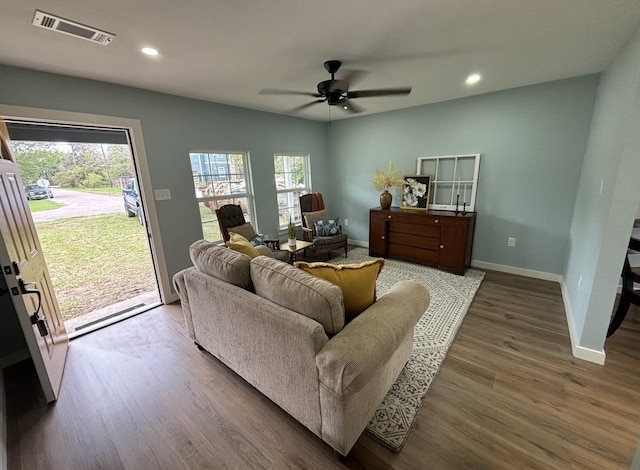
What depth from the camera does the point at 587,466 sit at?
4.13ft

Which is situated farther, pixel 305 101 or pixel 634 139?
pixel 305 101

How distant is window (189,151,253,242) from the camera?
3.45 metres

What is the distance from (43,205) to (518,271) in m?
8.29

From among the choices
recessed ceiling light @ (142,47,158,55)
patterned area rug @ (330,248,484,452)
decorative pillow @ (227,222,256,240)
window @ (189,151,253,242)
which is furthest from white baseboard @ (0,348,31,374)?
patterned area rug @ (330,248,484,452)

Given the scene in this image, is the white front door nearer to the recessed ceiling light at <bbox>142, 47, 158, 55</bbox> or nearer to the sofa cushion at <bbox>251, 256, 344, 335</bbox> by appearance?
the recessed ceiling light at <bbox>142, 47, 158, 55</bbox>

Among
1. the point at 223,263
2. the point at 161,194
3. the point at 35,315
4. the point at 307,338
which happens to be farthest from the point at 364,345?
the point at 161,194

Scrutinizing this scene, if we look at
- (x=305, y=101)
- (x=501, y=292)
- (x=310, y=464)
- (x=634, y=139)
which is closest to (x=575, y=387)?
(x=501, y=292)

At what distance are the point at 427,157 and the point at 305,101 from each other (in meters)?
2.07

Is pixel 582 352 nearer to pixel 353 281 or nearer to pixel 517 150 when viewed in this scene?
pixel 353 281

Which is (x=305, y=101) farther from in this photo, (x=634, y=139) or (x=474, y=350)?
(x=474, y=350)

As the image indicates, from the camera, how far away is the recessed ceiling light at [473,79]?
2.68m

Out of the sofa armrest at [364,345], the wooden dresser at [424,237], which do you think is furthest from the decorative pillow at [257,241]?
the sofa armrest at [364,345]

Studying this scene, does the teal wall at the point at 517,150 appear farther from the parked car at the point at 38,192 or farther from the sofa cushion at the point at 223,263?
the parked car at the point at 38,192

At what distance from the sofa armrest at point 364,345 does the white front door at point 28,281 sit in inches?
76.8
